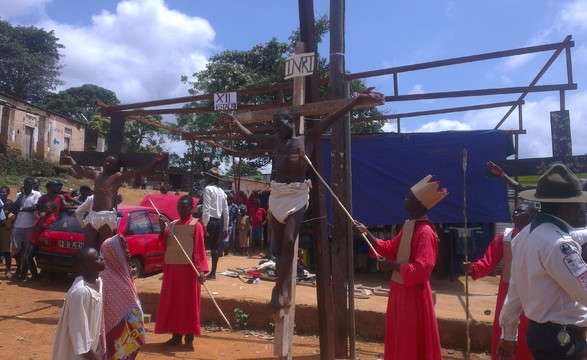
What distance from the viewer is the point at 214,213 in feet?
28.0

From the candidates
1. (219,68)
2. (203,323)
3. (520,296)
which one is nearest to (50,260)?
(203,323)

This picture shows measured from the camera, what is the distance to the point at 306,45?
15.4 ft

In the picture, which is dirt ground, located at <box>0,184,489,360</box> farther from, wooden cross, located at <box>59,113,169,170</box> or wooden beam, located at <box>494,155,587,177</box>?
wooden beam, located at <box>494,155,587,177</box>

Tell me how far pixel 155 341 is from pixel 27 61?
47078mm

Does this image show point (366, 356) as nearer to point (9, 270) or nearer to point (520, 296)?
point (520, 296)

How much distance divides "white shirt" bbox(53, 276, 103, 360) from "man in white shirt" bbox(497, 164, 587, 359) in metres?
2.86

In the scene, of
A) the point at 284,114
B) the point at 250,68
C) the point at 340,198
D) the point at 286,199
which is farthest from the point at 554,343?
the point at 250,68

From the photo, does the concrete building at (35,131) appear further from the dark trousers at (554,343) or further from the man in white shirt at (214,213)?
the dark trousers at (554,343)

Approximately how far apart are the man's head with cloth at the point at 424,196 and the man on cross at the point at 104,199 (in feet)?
12.3

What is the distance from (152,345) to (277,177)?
3.45 meters

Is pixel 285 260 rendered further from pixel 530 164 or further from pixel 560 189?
pixel 530 164

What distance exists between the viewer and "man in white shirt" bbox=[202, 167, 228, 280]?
831 centimetres

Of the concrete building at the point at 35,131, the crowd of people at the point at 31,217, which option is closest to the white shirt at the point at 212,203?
the crowd of people at the point at 31,217

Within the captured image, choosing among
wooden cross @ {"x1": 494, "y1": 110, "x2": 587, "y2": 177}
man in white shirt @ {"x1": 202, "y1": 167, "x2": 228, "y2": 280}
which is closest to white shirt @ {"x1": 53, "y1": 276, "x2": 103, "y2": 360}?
wooden cross @ {"x1": 494, "y1": 110, "x2": 587, "y2": 177}
